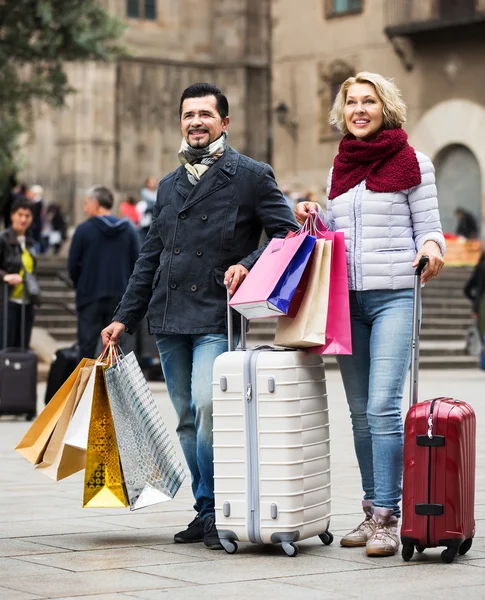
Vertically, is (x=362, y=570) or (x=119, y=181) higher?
(x=119, y=181)

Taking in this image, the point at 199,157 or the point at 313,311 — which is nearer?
the point at 313,311

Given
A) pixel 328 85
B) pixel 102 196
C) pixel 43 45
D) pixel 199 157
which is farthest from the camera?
pixel 328 85

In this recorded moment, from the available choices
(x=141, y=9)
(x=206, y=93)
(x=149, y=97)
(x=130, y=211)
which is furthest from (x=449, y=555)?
(x=141, y=9)

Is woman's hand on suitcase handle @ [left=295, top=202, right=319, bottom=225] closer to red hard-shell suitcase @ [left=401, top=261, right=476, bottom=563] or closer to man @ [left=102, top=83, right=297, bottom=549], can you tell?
man @ [left=102, top=83, right=297, bottom=549]

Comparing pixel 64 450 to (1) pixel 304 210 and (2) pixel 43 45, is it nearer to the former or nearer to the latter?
(1) pixel 304 210

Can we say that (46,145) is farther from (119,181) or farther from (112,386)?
(112,386)

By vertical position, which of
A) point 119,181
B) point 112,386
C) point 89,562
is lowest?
point 89,562

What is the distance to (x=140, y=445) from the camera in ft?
24.1

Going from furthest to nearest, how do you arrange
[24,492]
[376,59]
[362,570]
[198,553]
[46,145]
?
[46,145] < [376,59] < [24,492] < [198,553] < [362,570]

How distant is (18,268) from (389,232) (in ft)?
25.6

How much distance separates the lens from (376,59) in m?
40.0

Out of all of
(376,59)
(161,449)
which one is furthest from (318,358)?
(376,59)

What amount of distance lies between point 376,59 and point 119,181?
9.15 m

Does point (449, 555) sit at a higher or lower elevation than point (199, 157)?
lower
